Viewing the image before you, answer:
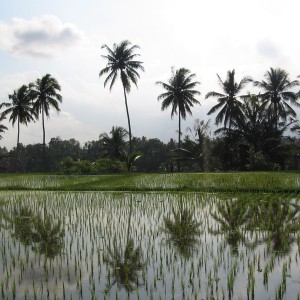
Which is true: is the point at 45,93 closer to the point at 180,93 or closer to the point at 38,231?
the point at 180,93

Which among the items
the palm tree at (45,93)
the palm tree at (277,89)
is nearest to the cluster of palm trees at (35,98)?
the palm tree at (45,93)

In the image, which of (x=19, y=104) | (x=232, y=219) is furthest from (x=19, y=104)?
(x=232, y=219)

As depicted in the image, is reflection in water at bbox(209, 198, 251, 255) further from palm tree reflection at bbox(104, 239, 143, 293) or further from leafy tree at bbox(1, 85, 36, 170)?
leafy tree at bbox(1, 85, 36, 170)

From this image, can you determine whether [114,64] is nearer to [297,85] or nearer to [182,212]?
[297,85]

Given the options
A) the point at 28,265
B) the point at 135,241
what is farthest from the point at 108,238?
the point at 28,265

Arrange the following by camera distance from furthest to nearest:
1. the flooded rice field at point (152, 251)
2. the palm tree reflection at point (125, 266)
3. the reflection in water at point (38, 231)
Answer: the reflection in water at point (38, 231) < the palm tree reflection at point (125, 266) < the flooded rice field at point (152, 251)

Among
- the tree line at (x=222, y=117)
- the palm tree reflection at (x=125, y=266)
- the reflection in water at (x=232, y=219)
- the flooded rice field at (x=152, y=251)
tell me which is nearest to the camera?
the flooded rice field at (x=152, y=251)

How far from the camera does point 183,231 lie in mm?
6715

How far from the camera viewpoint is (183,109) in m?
30.4

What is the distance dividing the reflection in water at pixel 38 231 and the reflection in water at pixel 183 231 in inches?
68.6

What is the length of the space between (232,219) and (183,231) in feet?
4.81

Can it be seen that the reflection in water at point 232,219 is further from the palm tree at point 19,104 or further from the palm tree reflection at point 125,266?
the palm tree at point 19,104

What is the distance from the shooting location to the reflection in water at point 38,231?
225 inches

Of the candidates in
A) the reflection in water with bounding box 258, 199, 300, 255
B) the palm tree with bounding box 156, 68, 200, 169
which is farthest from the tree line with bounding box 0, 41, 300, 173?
the reflection in water with bounding box 258, 199, 300, 255
